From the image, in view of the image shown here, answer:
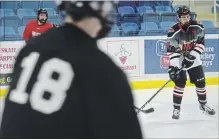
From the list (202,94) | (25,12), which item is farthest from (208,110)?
(25,12)

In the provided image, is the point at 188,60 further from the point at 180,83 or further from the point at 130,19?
the point at 130,19

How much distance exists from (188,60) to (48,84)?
3.20 m

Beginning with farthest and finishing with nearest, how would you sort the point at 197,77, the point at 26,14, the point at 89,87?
1. the point at 26,14
2. the point at 197,77
3. the point at 89,87

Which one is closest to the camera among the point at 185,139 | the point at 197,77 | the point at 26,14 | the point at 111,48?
the point at 185,139

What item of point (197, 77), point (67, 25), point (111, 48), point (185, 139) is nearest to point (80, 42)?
point (67, 25)

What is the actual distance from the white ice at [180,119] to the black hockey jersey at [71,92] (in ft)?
6.52

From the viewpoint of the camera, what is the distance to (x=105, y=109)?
0.81 m

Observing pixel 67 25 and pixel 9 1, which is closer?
pixel 67 25

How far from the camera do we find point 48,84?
81cm

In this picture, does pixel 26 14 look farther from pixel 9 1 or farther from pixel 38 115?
pixel 38 115

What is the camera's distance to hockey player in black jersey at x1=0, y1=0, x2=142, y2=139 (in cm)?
80

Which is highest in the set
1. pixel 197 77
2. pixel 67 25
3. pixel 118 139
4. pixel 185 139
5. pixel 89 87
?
pixel 67 25

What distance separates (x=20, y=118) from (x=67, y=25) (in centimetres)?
19

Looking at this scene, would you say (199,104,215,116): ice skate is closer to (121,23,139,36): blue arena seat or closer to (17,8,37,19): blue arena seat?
(121,23,139,36): blue arena seat
